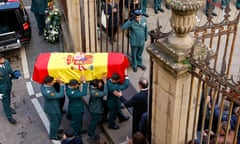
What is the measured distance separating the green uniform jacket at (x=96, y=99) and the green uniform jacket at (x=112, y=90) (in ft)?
0.34

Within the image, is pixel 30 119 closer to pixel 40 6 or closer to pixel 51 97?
pixel 51 97

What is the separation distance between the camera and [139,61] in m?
9.71

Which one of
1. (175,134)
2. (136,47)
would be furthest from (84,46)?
(175,134)

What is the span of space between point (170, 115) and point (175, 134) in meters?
0.33

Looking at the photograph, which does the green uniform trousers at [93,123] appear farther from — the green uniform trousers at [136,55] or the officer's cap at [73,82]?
the green uniform trousers at [136,55]

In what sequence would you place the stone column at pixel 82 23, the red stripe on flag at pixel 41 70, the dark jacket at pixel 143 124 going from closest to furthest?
1. the dark jacket at pixel 143 124
2. the red stripe on flag at pixel 41 70
3. the stone column at pixel 82 23

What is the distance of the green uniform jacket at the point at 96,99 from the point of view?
7453mm

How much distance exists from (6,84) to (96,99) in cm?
188

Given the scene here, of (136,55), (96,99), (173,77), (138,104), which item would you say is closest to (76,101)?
(96,99)

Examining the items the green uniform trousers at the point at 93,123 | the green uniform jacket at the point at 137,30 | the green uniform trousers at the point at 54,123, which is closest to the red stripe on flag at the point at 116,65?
the green uniform trousers at the point at 93,123

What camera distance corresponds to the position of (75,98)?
7590mm

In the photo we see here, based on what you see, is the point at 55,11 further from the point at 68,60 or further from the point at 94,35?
the point at 68,60

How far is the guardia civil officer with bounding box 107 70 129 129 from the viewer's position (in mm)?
7523

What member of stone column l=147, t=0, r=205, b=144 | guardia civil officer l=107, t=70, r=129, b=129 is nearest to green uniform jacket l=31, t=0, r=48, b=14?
guardia civil officer l=107, t=70, r=129, b=129
